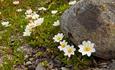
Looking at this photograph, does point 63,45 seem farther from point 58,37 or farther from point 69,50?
point 58,37

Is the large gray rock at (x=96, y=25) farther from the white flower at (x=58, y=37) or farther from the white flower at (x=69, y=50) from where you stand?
the white flower at (x=58, y=37)

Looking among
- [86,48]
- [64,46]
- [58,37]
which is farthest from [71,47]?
[58,37]

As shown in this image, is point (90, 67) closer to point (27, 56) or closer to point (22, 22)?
point (27, 56)

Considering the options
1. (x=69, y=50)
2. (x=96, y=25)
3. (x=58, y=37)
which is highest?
(x=96, y=25)

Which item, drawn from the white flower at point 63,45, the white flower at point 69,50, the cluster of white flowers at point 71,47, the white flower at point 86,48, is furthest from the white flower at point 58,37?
the white flower at point 86,48

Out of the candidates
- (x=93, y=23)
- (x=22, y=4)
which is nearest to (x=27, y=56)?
(x=93, y=23)

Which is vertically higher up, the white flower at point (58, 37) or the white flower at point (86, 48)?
the white flower at point (58, 37)
